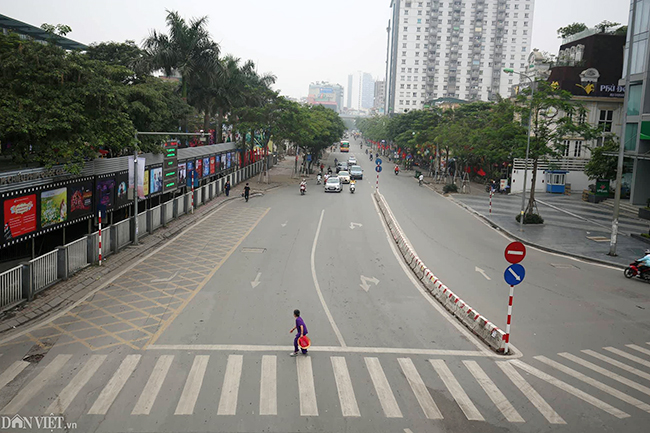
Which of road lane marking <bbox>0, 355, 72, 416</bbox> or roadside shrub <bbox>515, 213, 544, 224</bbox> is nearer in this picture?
road lane marking <bbox>0, 355, 72, 416</bbox>

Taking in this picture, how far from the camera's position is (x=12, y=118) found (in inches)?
655

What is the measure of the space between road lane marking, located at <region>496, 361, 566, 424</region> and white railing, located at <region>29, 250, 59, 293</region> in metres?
13.3

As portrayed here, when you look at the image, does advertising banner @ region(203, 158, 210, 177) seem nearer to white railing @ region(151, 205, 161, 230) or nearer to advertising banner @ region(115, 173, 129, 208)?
white railing @ region(151, 205, 161, 230)

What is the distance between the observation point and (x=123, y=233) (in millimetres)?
21922

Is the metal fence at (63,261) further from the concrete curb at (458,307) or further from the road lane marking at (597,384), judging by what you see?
the road lane marking at (597,384)

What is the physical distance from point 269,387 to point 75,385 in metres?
3.91

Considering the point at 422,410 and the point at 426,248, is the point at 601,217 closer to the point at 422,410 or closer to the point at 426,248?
the point at 426,248

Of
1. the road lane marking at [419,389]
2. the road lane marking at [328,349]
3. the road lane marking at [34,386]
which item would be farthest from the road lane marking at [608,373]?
the road lane marking at [34,386]

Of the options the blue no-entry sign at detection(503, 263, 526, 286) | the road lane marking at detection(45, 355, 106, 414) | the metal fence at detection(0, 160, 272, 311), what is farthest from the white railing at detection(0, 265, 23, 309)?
the blue no-entry sign at detection(503, 263, 526, 286)

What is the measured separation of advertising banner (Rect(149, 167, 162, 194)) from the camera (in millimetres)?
28375

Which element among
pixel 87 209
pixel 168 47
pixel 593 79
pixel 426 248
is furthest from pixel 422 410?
pixel 593 79

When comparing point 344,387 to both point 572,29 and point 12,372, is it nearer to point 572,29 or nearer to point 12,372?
point 12,372

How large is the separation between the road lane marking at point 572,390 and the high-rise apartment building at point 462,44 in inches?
5867

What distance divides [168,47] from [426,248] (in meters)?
27.4
